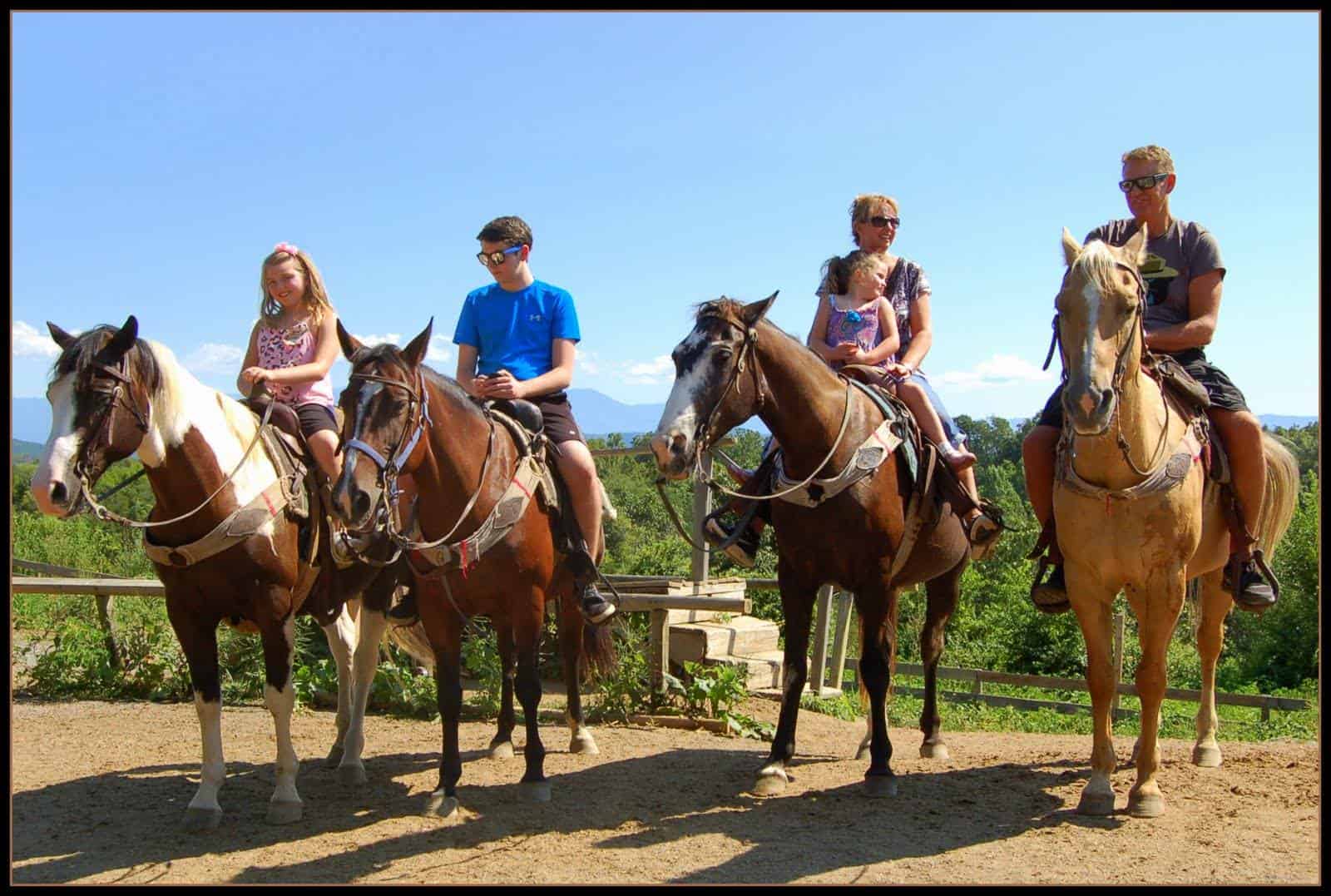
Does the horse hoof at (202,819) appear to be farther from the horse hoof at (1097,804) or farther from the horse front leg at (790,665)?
the horse hoof at (1097,804)

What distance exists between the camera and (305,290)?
5863 mm

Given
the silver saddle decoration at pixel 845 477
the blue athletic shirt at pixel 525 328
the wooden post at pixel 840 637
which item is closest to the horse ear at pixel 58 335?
the blue athletic shirt at pixel 525 328

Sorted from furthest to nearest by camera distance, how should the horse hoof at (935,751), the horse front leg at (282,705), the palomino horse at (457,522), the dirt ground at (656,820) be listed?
the horse hoof at (935,751) < the horse front leg at (282,705) < the palomino horse at (457,522) < the dirt ground at (656,820)

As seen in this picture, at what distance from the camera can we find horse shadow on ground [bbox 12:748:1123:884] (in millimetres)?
4617

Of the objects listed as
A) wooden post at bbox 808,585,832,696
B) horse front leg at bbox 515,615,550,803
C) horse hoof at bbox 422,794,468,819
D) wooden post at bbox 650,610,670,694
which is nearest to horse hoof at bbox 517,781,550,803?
horse front leg at bbox 515,615,550,803

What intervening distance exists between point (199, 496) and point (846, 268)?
364cm

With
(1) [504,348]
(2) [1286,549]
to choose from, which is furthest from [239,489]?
(2) [1286,549]

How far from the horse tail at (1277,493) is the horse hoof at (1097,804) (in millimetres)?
2353

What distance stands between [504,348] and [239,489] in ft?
5.23

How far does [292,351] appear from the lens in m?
5.84

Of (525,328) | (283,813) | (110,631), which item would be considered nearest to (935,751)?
(525,328)

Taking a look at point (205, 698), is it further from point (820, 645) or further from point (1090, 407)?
point (820, 645)

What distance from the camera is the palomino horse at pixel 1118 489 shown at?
181 inches

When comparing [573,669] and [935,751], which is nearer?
[935,751]
